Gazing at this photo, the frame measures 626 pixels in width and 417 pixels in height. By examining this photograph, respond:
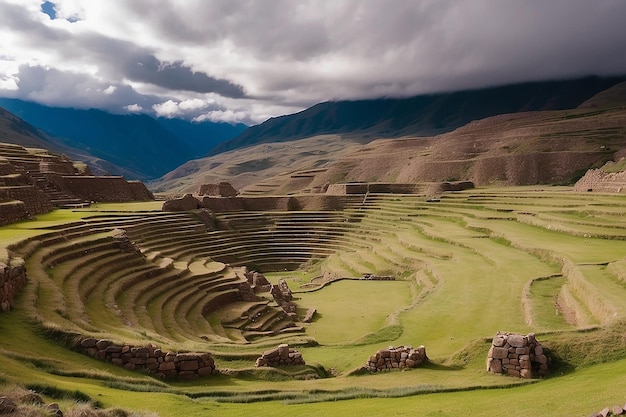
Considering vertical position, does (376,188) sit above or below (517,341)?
above

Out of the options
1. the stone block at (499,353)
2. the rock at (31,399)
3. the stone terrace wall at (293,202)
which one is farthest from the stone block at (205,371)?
the stone terrace wall at (293,202)

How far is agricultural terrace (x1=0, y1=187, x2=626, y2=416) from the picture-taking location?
1025 cm

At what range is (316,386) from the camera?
1192 cm

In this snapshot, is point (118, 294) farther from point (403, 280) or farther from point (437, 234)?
point (437, 234)

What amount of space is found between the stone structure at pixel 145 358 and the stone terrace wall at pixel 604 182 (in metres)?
37.5

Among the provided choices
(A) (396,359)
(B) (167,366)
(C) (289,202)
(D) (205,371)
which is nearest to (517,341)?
(A) (396,359)

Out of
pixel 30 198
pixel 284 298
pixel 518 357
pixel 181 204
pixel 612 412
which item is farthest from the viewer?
pixel 181 204

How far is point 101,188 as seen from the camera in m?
50.6

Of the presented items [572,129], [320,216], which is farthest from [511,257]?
[572,129]

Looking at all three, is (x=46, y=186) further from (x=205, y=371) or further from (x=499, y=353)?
(x=499, y=353)

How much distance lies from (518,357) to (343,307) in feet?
49.7

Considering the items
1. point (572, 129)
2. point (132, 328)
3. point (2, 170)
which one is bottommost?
point (132, 328)

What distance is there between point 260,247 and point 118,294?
81.4 feet

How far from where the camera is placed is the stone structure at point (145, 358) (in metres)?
12.1
